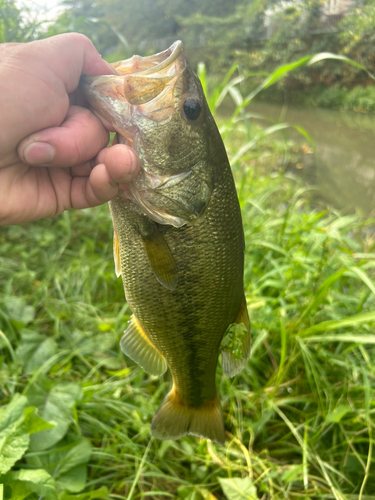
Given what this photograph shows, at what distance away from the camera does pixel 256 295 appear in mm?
2330

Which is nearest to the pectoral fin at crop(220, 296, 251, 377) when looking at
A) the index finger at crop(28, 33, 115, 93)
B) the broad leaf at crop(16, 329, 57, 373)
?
the index finger at crop(28, 33, 115, 93)

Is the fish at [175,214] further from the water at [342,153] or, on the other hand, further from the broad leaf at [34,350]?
the water at [342,153]

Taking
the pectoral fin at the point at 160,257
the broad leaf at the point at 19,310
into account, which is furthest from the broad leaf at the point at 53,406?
the pectoral fin at the point at 160,257

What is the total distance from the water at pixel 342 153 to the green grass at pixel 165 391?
2658 mm

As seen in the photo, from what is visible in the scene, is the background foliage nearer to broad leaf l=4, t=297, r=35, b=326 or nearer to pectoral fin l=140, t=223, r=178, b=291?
broad leaf l=4, t=297, r=35, b=326

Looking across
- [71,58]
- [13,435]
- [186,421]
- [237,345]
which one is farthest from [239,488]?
[71,58]

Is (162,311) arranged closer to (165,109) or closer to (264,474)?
(165,109)

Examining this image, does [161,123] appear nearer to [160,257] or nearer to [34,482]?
[160,257]

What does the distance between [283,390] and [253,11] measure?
1547 centimetres

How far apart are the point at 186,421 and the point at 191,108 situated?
126 cm

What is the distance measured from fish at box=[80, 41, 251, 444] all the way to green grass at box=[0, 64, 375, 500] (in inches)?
25.3

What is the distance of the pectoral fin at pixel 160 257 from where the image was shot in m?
1.08

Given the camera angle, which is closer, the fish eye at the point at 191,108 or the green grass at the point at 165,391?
the fish eye at the point at 191,108

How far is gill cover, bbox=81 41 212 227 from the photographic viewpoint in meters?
→ 0.98
